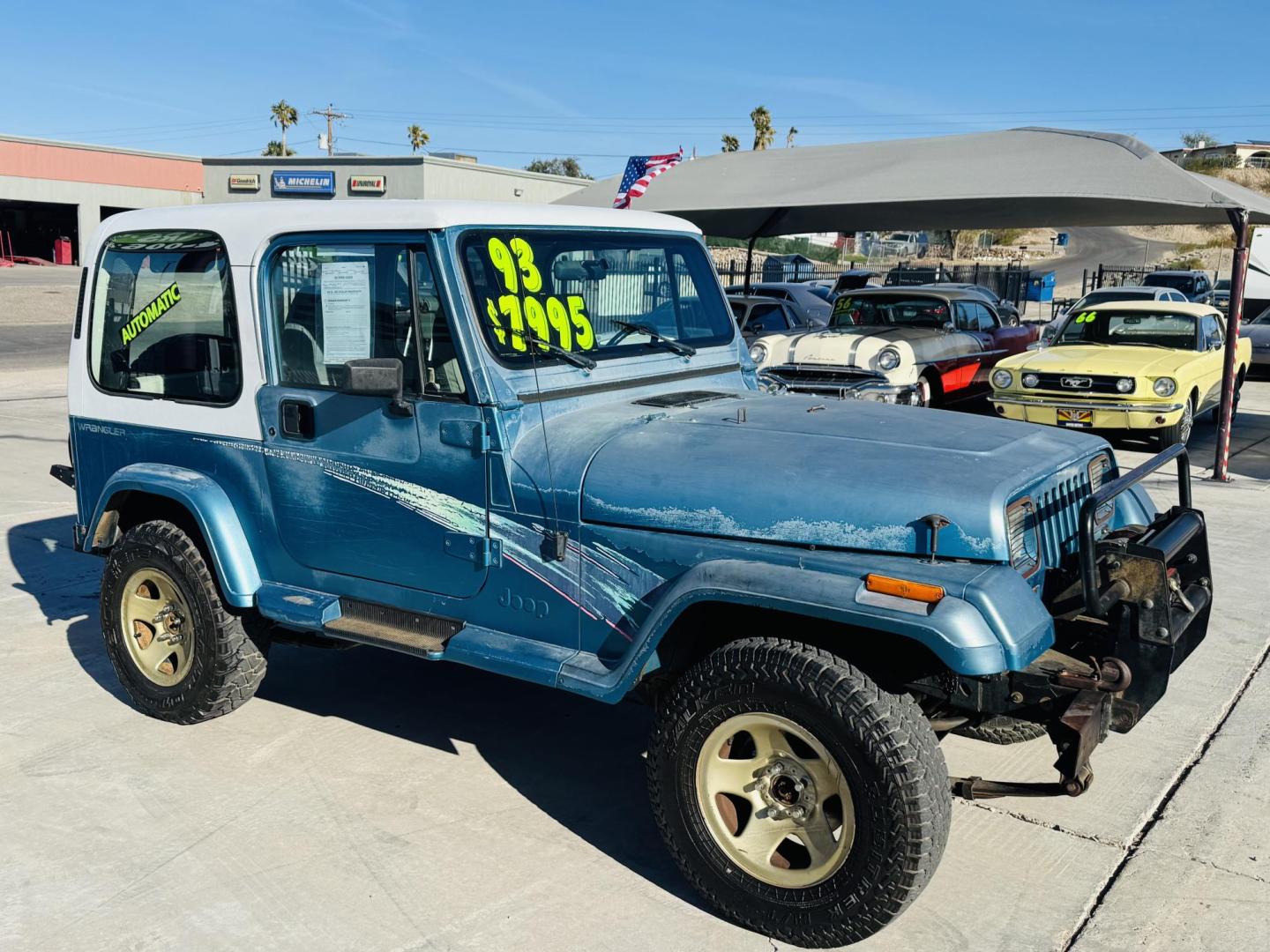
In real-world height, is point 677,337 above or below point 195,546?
above

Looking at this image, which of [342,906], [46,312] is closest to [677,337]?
[342,906]

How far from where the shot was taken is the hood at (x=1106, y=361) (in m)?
11.0

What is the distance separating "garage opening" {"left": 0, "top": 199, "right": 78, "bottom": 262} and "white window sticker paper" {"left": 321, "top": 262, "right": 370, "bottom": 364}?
55.2 m

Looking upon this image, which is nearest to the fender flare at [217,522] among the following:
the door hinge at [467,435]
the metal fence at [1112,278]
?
the door hinge at [467,435]

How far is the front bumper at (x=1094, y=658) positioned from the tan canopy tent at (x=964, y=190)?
24.3 ft

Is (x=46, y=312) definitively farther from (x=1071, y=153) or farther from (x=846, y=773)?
(x=846, y=773)

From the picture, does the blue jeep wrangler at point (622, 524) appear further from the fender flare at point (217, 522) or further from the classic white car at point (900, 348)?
the classic white car at point (900, 348)

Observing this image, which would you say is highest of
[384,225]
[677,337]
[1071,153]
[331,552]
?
[1071,153]

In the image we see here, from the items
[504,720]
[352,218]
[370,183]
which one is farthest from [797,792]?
[370,183]

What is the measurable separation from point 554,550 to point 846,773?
1095 mm

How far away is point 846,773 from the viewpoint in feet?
10.00

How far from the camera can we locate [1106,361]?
11.4 metres

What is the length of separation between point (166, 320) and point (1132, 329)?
1066 centimetres

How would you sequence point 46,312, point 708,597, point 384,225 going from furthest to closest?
point 46,312
point 384,225
point 708,597
